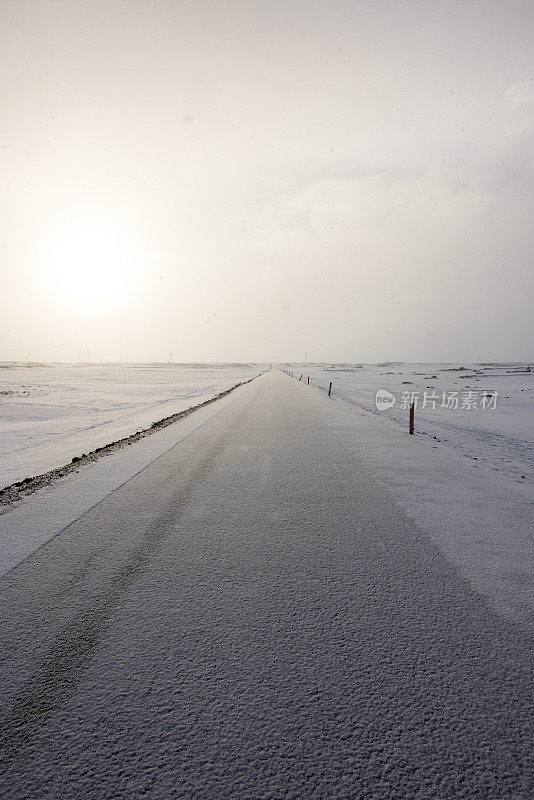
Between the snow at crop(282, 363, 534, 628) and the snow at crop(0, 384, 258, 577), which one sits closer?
the snow at crop(282, 363, 534, 628)

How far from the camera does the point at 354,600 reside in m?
2.95

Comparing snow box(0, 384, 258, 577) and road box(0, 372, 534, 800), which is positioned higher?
road box(0, 372, 534, 800)

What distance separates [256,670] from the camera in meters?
2.22

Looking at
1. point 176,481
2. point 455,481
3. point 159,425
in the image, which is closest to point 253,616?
point 176,481

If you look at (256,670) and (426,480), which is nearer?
(256,670)

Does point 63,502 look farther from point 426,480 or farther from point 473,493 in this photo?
point 473,493

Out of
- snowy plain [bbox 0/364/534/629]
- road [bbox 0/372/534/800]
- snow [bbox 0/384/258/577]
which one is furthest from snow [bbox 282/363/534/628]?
snow [bbox 0/384/258/577]

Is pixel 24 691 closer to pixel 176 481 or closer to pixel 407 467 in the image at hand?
pixel 176 481

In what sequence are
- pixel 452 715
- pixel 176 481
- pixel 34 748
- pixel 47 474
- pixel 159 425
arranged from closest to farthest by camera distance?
1. pixel 34 748
2. pixel 452 715
3. pixel 176 481
4. pixel 47 474
5. pixel 159 425

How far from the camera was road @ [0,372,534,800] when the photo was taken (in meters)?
1.65

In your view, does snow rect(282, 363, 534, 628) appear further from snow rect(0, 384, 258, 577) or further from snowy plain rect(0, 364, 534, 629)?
snow rect(0, 384, 258, 577)

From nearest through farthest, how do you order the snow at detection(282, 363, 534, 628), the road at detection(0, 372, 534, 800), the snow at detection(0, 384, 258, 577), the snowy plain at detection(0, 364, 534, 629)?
the road at detection(0, 372, 534, 800) → the snow at detection(282, 363, 534, 628) → the snowy plain at detection(0, 364, 534, 629) → the snow at detection(0, 384, 258, 577)

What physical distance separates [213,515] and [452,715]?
3.23 m

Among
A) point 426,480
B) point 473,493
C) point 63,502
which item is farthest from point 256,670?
point 426,480
